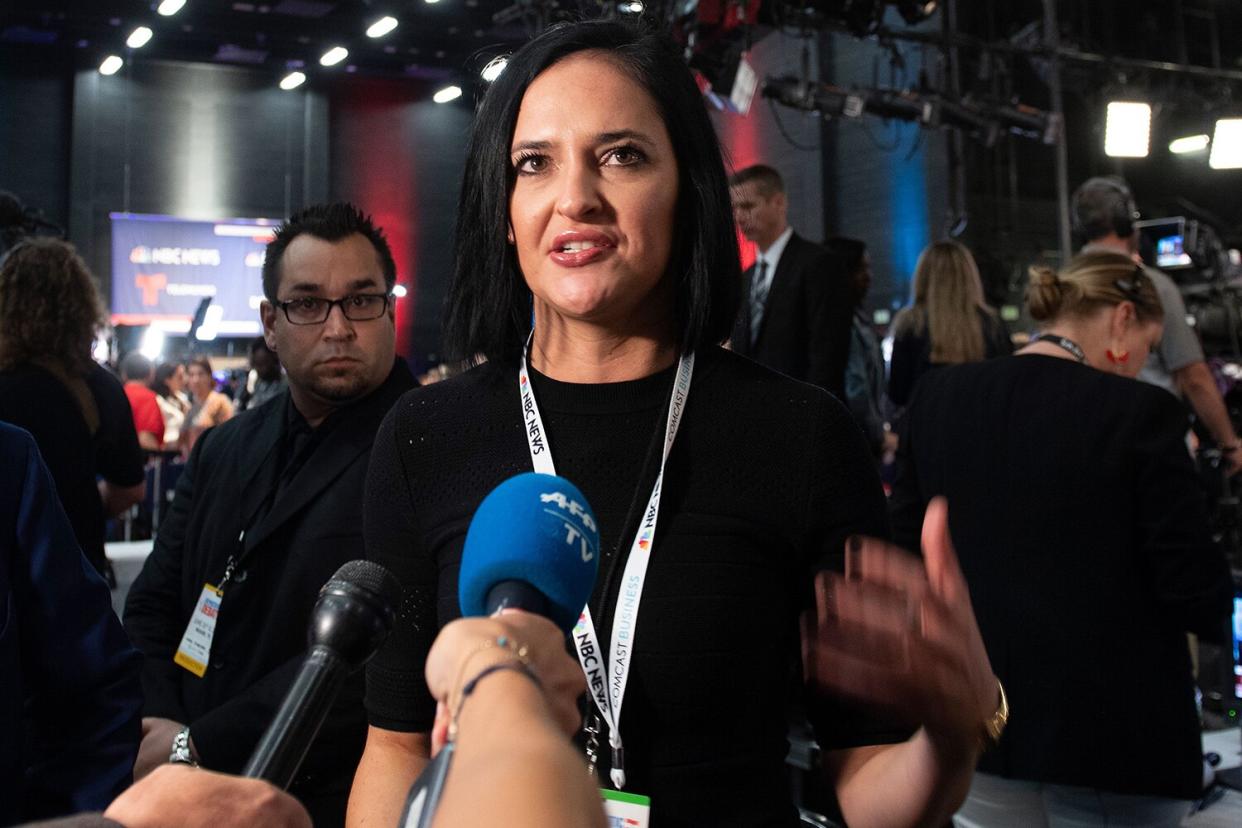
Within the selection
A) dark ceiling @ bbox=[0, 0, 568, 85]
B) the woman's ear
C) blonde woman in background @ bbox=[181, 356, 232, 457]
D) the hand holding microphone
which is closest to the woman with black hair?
the hand holding microphone

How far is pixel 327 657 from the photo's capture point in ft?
2.49

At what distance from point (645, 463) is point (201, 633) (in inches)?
49.8

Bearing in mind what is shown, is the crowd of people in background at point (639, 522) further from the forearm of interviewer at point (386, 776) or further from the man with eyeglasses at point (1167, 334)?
the man with eyeglasses at point (1167, 334)

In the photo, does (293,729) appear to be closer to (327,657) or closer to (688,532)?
(327,657)

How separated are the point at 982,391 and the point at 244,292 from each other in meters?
12.6

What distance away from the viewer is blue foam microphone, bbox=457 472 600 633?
0.76 m

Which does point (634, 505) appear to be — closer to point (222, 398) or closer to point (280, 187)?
point (222, 398)

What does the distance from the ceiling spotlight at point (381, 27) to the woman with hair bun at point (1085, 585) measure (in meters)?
11.0

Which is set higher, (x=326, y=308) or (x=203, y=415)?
(x=326, y=308)

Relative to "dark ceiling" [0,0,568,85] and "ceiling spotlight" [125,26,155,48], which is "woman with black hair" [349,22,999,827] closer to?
"dark ceiling" [0,0,568,85]

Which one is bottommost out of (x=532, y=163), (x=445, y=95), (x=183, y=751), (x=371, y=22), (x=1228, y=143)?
(x=183, y=751)

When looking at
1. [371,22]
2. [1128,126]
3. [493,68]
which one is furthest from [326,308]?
[371,22]

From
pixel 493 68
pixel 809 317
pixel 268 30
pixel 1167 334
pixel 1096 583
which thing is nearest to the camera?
pixel 493 68

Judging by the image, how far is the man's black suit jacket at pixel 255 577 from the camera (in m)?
1.92
